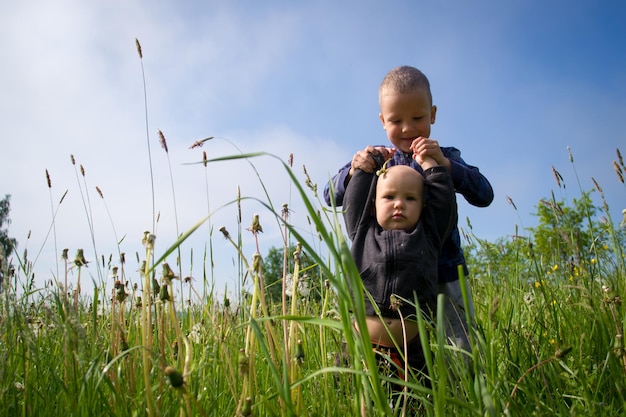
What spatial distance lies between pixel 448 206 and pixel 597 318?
0.89 metres

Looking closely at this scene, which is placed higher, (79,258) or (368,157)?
(368,157)

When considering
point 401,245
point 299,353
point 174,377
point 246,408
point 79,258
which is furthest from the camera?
point 401,245

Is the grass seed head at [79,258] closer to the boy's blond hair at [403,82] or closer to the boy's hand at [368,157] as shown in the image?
the boy's hand at [368,157]

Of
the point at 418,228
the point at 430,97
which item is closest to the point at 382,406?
the point at 418,228

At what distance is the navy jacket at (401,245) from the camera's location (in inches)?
93.0

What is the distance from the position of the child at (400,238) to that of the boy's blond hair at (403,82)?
0.41m

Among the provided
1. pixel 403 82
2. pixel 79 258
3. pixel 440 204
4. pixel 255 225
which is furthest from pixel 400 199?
pixel 79 258

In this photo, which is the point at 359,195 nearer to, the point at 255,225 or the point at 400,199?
the point at 400,199

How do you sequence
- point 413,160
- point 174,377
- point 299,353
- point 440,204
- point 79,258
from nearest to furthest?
point 174,377 < point 299,353 < point 79,258 < point 440,204 < point 413,160

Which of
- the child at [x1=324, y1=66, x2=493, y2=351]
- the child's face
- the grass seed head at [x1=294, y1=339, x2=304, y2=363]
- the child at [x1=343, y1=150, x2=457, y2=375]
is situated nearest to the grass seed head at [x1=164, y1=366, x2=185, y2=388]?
the grass seed head at [x1=294, y1=339, x2=304, y2=363]

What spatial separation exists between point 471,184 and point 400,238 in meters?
0.66

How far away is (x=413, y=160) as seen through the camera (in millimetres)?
2918

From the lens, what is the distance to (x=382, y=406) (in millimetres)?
1110

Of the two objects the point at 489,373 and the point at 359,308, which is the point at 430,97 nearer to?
the point at 489,373
